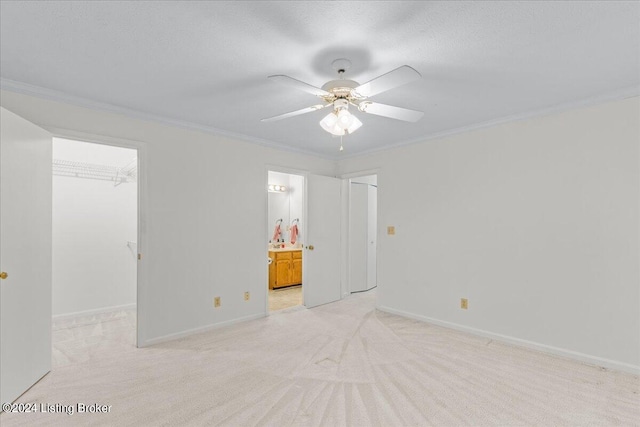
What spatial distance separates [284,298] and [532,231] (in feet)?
11.7

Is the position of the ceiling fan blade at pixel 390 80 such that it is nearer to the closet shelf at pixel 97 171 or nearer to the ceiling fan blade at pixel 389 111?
the ceiling fan blade at pixel 389 111

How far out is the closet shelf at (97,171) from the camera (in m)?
3.90

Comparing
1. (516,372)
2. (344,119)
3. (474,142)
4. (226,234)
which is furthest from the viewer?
(226,234)

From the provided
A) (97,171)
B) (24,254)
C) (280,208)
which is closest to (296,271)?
(280,208)

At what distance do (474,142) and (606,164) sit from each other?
1.15 meters

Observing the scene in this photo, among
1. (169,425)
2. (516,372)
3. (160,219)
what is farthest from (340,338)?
(160,219)

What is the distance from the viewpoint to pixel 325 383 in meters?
2.35

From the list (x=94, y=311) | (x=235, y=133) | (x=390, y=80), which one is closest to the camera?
(x=390, y=80)

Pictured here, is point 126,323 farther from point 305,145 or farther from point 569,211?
point 569,211

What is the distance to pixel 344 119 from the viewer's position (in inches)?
83.4

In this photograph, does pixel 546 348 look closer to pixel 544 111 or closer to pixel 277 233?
pixel 544 111

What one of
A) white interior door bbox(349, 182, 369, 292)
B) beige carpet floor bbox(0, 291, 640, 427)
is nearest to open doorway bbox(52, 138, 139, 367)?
beige carpet floor bbox(0, 291, 640, 427)

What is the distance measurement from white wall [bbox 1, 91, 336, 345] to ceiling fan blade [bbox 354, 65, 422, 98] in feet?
7.31

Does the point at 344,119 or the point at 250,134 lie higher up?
the point at 250,134
